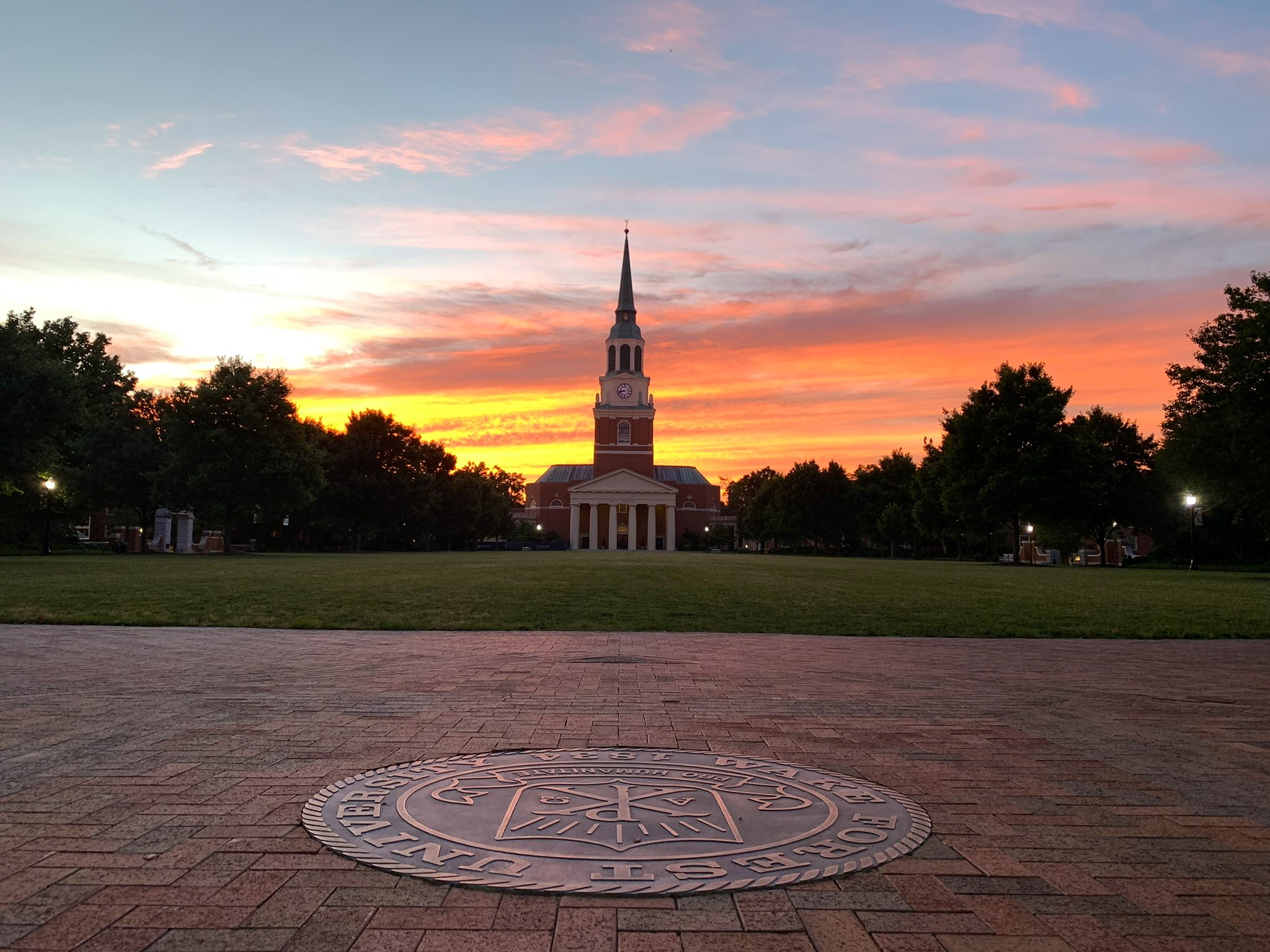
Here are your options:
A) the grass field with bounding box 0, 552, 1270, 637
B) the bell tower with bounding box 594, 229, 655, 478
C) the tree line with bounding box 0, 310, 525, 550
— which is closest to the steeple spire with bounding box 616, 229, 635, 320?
the bell tower with bounding box 594, 229, 655, 478

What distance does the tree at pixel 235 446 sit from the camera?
181 ft

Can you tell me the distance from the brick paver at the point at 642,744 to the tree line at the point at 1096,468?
35.0 metres

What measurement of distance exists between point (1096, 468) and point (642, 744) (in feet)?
212

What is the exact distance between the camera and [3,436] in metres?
36.8

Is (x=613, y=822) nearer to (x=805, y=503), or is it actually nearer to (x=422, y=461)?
(x=422, y=461)

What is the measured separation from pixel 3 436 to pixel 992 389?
2065 inches

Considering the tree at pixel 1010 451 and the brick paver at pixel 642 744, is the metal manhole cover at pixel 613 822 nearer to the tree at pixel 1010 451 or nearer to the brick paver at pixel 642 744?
the brick paver at pixel 642 744

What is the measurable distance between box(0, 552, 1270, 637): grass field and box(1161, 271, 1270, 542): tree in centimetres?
658

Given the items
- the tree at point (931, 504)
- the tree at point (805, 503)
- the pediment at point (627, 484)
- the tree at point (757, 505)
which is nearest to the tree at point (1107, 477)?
the tree at point (931, 504)

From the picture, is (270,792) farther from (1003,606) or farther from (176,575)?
(176,575)

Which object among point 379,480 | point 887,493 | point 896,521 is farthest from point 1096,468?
point 379,480

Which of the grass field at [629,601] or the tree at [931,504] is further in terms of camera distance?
the tree at [931,504]

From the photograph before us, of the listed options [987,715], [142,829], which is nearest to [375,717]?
[142,829]

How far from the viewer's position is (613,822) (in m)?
4.16
